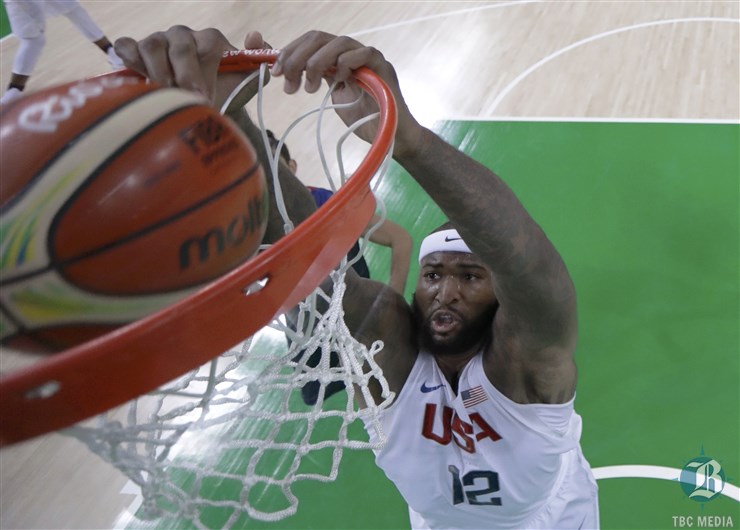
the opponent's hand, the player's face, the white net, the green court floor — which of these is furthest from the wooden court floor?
the player's face

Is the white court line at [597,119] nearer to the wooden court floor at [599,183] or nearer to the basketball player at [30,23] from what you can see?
the wooden court floor at [599,183]

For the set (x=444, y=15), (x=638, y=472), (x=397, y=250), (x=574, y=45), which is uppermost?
(x=444, y=15)

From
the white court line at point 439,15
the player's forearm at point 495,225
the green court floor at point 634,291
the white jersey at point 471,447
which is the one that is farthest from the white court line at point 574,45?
the player's forearm at point 495,225

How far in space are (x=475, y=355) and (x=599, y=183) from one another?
7.22ft

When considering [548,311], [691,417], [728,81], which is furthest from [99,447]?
[728,81]

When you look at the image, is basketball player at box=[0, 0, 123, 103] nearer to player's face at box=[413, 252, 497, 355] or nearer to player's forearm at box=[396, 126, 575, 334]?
player's face at box=[413, 252, 497, 355]

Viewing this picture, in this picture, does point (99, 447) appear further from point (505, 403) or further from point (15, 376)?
point (505, 403)

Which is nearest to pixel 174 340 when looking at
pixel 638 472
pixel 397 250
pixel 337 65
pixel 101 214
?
pixel 101 214

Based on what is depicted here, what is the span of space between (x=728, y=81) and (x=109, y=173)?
4516mm

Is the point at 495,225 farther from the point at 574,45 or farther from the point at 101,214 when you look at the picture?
the point at 574,45

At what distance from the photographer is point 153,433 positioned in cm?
90

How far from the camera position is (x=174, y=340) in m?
0.68

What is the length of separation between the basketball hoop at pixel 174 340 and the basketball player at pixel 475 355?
40 cm

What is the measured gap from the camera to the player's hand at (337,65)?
3.59 ft
